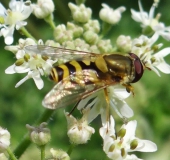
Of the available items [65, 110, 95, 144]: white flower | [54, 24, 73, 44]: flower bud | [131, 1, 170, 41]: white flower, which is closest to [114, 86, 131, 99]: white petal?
[65, 110, 95, 144]: white flower

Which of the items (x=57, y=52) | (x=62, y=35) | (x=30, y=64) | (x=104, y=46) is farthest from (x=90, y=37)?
(x=30, y=64)

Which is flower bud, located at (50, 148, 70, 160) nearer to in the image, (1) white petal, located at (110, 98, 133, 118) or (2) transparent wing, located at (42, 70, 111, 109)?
(2) transparent wing, located at (42, 70, 111, 109)

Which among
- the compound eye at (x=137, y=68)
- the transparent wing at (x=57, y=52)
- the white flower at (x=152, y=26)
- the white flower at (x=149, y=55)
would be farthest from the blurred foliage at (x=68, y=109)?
the transparent wing at (x=57, y=52)

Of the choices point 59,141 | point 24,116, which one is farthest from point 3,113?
point 59,141

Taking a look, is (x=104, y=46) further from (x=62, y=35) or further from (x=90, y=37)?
(x=62, y=35)

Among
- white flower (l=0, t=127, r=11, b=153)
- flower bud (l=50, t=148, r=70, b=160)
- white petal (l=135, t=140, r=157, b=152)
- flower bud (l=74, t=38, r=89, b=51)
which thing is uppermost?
flower bud (l=74, t=38, r=89, b=51)

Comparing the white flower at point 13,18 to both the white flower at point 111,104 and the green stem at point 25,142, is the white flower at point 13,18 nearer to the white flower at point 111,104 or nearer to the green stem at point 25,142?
the green stem at point 25,142

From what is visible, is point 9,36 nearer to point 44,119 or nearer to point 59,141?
point 44,119
